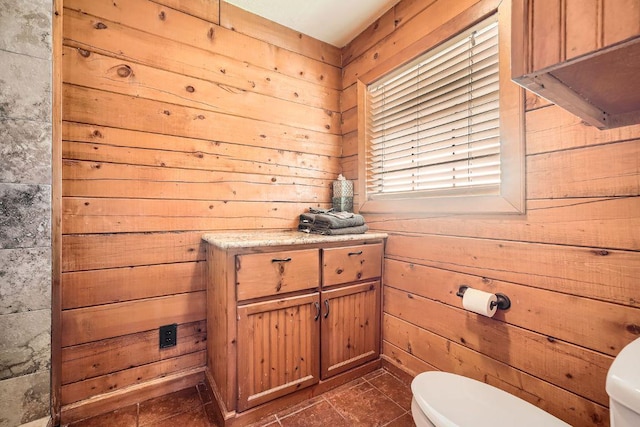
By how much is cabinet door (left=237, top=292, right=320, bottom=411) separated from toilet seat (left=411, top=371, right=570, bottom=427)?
0.60 meters

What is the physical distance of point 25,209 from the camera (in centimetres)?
118

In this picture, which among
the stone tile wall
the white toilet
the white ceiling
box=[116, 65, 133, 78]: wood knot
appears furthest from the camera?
the white ceiling

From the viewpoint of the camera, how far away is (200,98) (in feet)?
5.57

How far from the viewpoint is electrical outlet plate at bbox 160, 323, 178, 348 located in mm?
1595

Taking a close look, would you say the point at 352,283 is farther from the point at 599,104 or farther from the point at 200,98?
the point at 200,98

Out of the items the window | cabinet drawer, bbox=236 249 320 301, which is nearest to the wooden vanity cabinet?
cabinet drawer, bbox=236 249 320 301

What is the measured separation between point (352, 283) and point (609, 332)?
107 cm

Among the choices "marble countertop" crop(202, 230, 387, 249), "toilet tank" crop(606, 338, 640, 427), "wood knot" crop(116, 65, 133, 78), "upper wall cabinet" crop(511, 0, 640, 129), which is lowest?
"toilet tank" crop(606, 338, 640, 427)

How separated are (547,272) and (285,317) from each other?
1.18 meters

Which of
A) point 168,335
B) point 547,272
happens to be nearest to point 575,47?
point 547,272

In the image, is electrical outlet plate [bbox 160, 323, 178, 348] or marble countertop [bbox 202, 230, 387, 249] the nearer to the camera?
marble countertop [bbox 202, 230, 387, 249]

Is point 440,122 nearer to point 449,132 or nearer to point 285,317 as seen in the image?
point 449,132

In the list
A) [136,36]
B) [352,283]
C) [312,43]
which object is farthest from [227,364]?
[312,43]

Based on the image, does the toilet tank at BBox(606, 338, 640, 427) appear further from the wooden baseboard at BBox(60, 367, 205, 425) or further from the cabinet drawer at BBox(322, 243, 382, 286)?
the wooden baseboard at BBox(60, 367, 205, 425)
